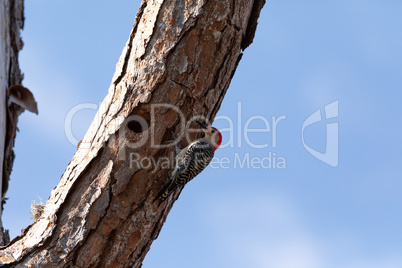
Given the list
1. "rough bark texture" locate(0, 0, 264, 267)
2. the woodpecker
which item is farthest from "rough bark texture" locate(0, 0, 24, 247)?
the woodpecker

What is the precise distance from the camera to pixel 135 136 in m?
4.51

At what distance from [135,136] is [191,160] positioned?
1.05m

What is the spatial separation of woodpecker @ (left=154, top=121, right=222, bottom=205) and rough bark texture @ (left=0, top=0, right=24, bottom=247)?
1706 mm

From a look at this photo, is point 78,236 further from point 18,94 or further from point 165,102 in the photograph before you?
point 18,94

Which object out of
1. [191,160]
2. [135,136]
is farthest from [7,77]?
[191,160]

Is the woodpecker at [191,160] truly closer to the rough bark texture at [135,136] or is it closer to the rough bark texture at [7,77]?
the rough bark texture at [135,136]

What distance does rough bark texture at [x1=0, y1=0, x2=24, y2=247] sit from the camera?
16.9ft

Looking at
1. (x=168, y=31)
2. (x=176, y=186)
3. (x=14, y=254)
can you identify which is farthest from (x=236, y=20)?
(x=14, y=254)

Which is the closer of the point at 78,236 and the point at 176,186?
the point at 78,236

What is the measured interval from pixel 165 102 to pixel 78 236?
1327mm

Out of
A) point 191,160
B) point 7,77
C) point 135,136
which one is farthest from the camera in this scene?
point 191,160

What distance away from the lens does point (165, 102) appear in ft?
14.9

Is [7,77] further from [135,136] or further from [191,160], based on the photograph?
[191,160]

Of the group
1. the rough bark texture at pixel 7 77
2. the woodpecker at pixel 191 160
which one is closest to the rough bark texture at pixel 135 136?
the woodpecker at pixel 191 160
